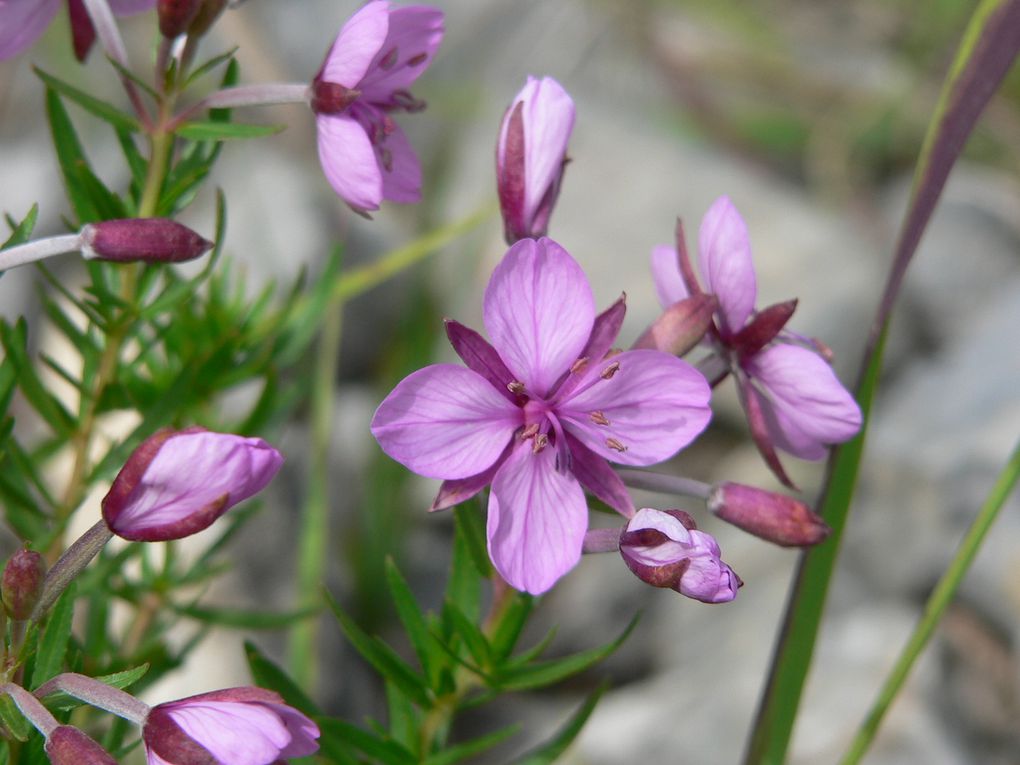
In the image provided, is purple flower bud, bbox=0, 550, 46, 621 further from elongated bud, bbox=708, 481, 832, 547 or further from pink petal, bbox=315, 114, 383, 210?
elongated bud, bbox=708, 481, 832, 547

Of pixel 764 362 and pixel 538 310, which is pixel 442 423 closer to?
pixel 538 310

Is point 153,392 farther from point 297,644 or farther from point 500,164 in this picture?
point 297,644

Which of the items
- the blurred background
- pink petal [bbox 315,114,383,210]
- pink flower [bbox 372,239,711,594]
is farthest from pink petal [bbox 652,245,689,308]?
the blurred background

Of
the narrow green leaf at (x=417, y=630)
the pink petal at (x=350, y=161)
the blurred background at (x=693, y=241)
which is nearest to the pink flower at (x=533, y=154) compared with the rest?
the pink petal at (x=350, y=161)

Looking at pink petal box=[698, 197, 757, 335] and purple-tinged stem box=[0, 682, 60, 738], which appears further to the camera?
pink petal box=[698, 197, 757, 335]

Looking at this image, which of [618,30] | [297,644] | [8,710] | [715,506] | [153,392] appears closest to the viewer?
[8,710]

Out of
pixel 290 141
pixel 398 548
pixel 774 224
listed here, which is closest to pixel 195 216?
pixel 290 141
